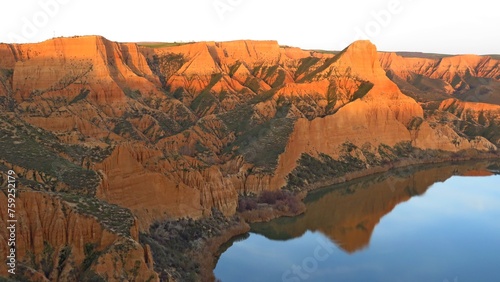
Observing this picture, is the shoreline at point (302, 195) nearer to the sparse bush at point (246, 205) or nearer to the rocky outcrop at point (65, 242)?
the sparse bush at point (246, 205)

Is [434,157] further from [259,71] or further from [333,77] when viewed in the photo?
[259,71]

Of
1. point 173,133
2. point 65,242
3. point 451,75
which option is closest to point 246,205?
point 65,242

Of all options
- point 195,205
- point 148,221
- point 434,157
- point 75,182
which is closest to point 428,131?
point 434,157

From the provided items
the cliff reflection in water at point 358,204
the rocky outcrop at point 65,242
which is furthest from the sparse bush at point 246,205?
the rocky outcrop at point 65,242

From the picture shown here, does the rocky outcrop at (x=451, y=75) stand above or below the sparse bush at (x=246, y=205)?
above

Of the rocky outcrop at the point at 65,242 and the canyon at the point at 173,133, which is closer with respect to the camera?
the rocky outcrop at the point at 65,242

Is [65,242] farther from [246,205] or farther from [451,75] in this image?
[451,75]
